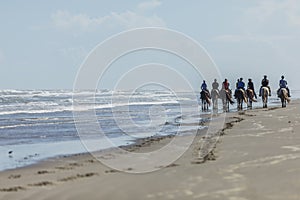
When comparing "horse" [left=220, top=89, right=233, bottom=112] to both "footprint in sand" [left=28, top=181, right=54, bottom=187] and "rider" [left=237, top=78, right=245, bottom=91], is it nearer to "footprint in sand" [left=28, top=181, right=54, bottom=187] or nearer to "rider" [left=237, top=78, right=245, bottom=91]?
"rider" [left=237, top=78, right=245, bottom=91]

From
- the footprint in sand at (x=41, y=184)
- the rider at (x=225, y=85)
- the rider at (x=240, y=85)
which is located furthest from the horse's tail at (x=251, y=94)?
the footprint in sand at (x=41, y=184)

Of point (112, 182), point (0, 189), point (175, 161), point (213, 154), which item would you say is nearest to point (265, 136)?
point (213, 154)

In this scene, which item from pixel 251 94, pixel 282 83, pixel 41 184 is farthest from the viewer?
pixel 251 94

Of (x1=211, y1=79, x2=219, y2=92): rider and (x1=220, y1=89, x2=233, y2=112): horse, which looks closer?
(x1=220, y1=89, x2=233, y2=112): horse

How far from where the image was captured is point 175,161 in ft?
30.5

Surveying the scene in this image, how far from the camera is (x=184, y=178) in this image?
7.25 metres

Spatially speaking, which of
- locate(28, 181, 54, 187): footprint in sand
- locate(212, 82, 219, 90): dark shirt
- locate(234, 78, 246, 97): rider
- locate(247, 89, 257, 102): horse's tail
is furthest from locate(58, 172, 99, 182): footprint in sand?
locate(247, 89, 257, 102): horse's tail

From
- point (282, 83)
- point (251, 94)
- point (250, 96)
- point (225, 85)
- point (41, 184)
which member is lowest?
point (41, 184)

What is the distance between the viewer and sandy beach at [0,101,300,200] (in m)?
6.36

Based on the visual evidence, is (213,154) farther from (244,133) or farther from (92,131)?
(92,131)

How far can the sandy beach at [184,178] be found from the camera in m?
6.36

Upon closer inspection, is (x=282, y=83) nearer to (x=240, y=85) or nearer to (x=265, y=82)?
(x=265, y=82)

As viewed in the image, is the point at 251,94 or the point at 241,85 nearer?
the point at 241,85

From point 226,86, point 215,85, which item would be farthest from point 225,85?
point 215,85
